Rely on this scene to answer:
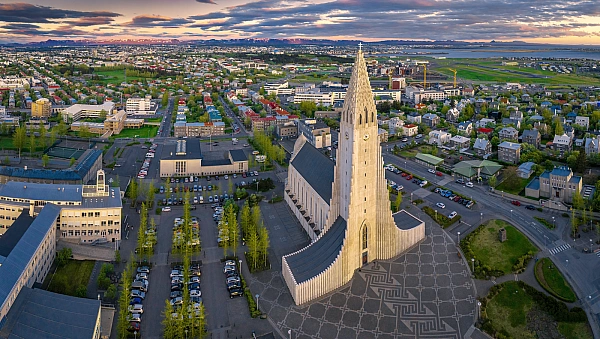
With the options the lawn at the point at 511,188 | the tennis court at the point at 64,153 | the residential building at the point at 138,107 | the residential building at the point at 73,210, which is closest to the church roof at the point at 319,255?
the residential building at the point at 73,210

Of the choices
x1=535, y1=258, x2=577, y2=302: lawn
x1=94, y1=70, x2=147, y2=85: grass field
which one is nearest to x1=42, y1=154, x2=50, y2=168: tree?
x1=535, y1=258, x2=577, y2=302: lawn

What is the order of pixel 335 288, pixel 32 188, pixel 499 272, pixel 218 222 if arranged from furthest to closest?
pixel 218 222 → pixel 32 188 → pixel 499 272 → pixel 335 288

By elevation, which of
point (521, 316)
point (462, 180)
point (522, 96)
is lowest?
point (521, 316)

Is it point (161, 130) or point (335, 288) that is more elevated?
point (161, 130)

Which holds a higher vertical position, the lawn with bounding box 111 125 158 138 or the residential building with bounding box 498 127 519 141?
the residential building with bounding box 498 127 519 141

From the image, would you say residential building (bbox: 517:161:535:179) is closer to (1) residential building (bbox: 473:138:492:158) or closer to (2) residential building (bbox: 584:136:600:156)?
(1) residential building (bbox: 473:138:492:158)

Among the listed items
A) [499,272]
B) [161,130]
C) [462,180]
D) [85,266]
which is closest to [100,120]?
[161,130]

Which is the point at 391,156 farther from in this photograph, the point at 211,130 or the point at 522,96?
the point at 522,96

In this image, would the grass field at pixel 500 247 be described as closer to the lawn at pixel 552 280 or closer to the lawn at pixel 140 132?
the lawn at pixel 552 280

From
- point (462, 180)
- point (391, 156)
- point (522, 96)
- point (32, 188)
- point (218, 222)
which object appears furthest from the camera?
point (522, 96)
